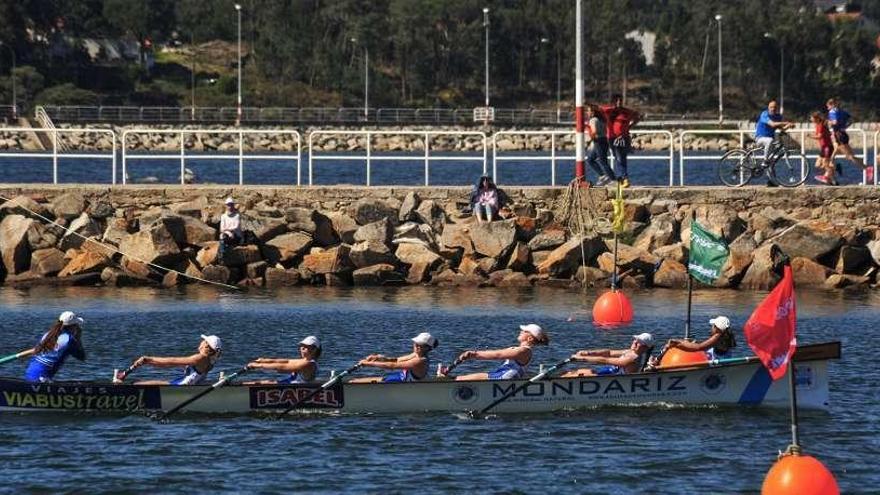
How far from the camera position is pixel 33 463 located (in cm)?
2033

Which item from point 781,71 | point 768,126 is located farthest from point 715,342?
point 781,71

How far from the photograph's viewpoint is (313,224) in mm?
35844

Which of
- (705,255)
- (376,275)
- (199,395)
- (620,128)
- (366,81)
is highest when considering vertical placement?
(366,81)

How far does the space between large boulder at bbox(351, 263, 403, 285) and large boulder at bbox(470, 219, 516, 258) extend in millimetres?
1744

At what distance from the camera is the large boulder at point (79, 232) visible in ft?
117

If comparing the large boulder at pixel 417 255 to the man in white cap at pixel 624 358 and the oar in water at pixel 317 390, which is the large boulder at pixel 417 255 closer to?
the man in white cap at pixel 624 358

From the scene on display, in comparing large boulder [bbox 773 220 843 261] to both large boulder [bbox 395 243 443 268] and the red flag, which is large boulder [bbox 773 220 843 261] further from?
the red flag

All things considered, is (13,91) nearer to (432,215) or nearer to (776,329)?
(432,215)

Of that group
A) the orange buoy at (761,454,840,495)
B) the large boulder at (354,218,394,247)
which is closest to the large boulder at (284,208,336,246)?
the large boulder at (354,218,394,247)

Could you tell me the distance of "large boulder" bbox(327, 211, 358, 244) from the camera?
3578cm

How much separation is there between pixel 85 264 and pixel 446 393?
14.5m

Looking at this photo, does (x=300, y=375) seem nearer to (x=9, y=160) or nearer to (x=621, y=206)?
(x=621, y=206)

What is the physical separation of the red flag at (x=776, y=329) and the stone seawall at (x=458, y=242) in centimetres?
1648

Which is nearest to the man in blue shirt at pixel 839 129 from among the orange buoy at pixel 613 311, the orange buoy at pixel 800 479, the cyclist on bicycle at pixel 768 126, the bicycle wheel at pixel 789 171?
the bicycle wheel at pixel 789 171
